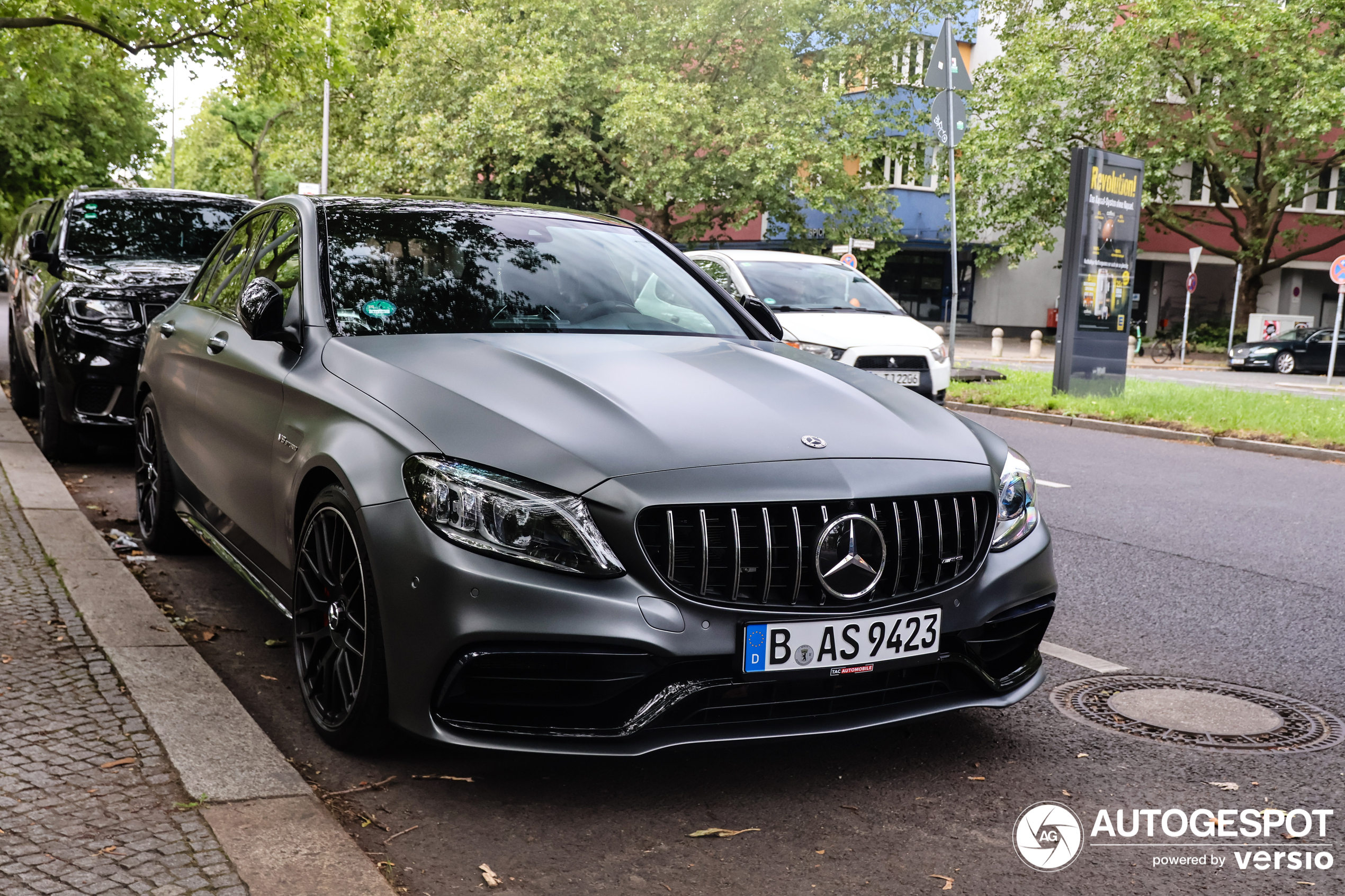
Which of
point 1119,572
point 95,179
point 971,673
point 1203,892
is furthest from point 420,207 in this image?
point 95,179

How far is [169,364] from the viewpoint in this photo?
5.65 m

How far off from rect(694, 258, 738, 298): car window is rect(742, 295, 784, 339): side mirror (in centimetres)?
786

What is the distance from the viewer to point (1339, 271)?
85.9 ft

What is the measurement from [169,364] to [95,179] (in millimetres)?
45256

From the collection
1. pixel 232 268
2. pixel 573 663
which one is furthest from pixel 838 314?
pixel 573 663

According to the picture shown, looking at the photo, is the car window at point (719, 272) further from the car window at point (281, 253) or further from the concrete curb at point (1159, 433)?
the car window at point (281, 253)

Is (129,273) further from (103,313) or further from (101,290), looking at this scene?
(103,313)

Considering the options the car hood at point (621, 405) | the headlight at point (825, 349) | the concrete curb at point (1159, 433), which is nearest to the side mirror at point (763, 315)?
the car hood at point (621, 405)

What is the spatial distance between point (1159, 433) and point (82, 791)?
12.5 metres

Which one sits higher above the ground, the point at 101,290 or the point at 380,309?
the point at 380,309

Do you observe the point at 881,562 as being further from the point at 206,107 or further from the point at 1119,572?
the point at 206,107

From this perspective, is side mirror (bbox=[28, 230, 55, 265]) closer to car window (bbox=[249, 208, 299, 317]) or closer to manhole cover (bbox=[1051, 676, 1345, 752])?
car window (bbox=[249, 208, 299, 317])

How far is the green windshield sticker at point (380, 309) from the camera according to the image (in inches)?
165

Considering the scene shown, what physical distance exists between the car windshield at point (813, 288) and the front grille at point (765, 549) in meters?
9.99
